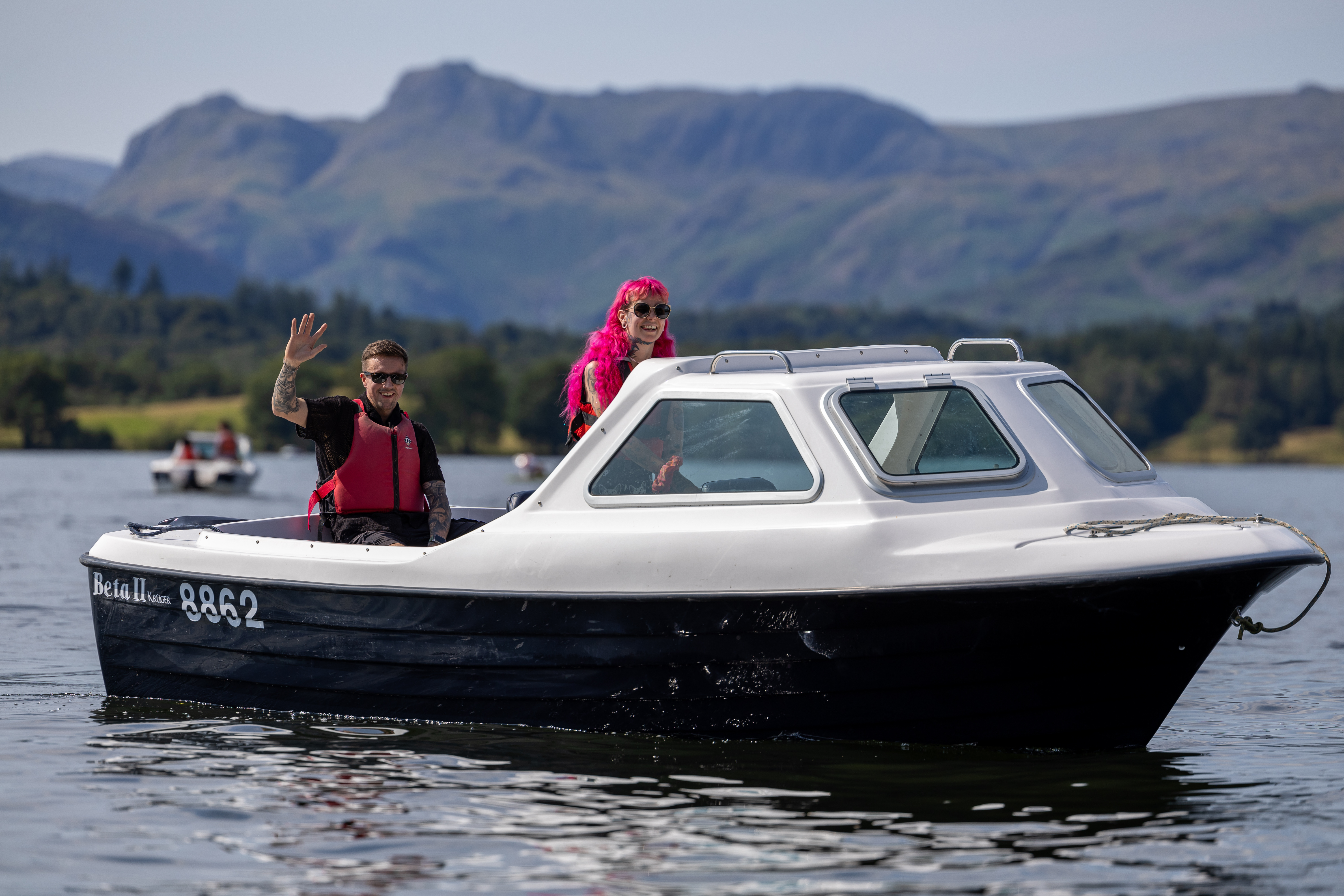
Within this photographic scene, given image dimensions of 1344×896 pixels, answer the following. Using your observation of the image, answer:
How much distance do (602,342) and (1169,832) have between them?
3792mm

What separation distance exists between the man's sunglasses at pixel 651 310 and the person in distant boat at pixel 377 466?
4.22 ft

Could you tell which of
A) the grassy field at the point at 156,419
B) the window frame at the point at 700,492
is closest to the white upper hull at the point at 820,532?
the window frame at the point at 700,492

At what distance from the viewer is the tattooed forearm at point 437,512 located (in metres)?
8.71

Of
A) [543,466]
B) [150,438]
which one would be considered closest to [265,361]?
[150,438]

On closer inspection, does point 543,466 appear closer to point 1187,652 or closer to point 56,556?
point 56,556

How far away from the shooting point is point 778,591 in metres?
7.30

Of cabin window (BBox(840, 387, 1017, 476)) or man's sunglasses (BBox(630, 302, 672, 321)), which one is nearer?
cabin window (BBox(840, 387, 1017, 476))

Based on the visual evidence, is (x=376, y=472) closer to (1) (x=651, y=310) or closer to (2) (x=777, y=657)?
(1) (x=651, y=310)

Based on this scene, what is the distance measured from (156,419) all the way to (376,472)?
13785 centimetres

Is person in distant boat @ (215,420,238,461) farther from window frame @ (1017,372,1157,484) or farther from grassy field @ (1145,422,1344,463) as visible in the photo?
grassy field @ (1145,422,1344,463)

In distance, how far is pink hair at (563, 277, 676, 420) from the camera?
838cm

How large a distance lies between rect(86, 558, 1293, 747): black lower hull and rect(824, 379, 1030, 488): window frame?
639mm

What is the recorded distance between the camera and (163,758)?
7973 millimetres

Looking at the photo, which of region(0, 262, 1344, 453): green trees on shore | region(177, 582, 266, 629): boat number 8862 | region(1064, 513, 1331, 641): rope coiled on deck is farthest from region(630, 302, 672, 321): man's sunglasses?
region(0, 262, 1344, 453): green trees on shore
